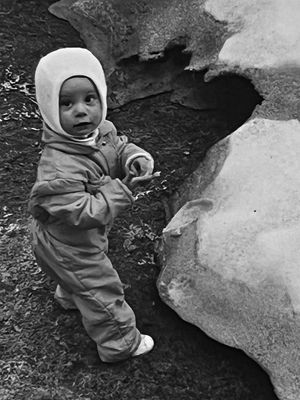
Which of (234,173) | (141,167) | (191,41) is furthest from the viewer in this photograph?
(191,41)

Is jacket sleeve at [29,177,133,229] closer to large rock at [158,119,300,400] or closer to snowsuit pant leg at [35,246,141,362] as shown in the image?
snowsuit pant leg at [35,246,141,362]

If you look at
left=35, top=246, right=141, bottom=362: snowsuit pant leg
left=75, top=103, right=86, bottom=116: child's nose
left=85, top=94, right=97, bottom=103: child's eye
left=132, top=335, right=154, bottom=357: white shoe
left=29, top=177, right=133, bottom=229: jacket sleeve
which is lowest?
left=132, top=335, right=154, bottom=357: white shoe

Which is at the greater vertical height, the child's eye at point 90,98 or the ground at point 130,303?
the child's eye at point 90,98

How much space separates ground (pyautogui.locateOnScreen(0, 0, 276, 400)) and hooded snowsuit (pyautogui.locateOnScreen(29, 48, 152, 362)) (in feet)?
0.44

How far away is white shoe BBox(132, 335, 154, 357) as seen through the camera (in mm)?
2584

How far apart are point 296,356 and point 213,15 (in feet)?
6.42

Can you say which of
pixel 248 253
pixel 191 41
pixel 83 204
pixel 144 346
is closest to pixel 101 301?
pixel 144 346

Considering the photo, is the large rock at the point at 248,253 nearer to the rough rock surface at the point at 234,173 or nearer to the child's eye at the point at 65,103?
the rough rock surface at the point at 234,173

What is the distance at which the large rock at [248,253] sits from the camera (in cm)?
250

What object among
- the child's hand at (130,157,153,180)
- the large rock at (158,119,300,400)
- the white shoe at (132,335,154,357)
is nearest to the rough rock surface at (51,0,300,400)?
the large rock at (158,119,300,400)

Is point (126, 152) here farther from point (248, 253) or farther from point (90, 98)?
point (248, 253)

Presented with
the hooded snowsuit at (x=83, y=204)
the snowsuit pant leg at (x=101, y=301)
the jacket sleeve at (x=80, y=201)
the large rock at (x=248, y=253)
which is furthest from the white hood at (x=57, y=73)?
the large rock at (x=248, y=253)

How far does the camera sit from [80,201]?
215 cm

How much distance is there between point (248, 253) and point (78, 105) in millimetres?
887
